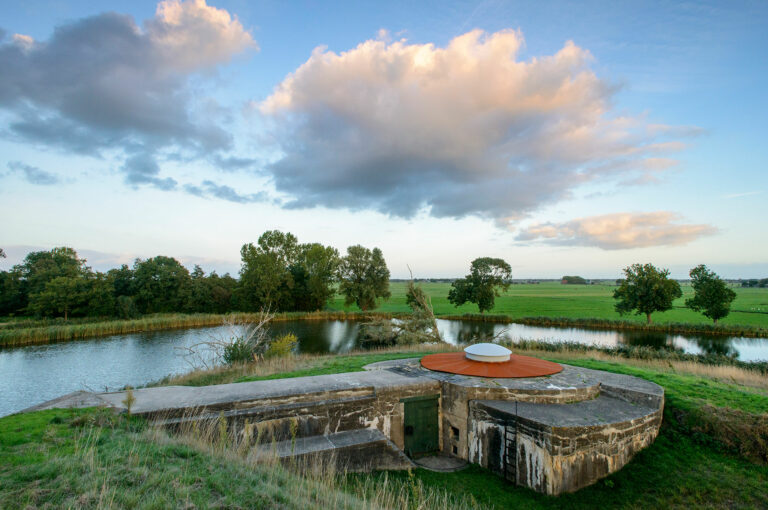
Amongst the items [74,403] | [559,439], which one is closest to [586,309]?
[559,439]

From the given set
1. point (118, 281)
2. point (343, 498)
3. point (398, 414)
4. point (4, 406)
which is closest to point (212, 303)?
point (118, 281)

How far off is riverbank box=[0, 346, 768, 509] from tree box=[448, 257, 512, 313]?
2983 centimetres

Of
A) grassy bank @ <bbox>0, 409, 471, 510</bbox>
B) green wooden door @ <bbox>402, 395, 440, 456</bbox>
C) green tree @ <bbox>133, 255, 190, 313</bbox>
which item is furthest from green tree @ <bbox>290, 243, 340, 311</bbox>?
grassy bank @ <bbox>0, 409, 471, 510</bbox>

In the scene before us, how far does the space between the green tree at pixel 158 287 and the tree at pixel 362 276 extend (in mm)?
20996

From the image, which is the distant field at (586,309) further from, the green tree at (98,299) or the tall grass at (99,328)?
the green tree at (98,299)

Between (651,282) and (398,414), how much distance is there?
3255cm

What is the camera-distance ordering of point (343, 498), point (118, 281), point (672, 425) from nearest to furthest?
point (343, 498), point (672, 425), point (118, 281)

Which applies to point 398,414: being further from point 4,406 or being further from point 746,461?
point 4,406

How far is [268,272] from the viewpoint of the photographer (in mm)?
45844

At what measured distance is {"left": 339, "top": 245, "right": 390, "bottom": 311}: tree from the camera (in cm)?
4619

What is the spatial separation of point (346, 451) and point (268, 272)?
134 ft

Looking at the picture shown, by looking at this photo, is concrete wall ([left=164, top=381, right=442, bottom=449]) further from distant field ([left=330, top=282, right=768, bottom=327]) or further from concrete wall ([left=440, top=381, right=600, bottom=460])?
distant field ([left=330, top=282, right=768, bottom=327])

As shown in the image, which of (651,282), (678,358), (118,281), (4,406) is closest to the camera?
(4,406)

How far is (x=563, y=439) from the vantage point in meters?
6.95
